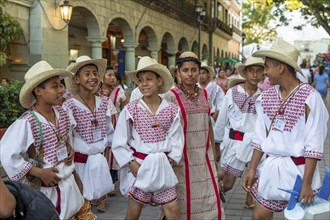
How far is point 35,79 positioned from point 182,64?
1.50 metres

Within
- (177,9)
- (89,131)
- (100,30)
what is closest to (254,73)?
(89,131)

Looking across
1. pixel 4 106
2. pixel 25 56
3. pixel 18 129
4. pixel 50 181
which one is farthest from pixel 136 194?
pixel 25 56

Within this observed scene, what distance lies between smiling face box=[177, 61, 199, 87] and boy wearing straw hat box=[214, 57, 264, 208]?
51.2 inches

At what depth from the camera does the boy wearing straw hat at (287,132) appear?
3.14 m

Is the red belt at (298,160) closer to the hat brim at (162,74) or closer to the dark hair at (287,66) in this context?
the dark hair at (287,66)

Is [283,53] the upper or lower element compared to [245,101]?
upper

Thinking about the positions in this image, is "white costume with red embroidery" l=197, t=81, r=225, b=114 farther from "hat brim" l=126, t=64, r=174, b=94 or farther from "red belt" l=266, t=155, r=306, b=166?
"red belt" l=266, t=155, r=306, b=166

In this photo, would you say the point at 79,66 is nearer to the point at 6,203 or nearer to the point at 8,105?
the point at 6,203

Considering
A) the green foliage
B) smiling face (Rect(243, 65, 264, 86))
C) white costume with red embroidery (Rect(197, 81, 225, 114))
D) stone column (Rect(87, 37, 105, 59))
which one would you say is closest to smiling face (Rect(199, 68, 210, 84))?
white costume with red embroidery (Rect(197, 81, 225, 114))

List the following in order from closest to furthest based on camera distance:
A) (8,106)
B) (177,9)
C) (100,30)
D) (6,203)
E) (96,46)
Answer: (6,203) → (8,106) → (100,30) → (96,46) → (177,9)

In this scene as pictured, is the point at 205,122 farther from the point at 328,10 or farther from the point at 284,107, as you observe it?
the point at 328,10

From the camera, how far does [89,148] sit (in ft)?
13.4

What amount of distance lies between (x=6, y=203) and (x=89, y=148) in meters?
2.22

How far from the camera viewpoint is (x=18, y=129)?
10.3 ft
